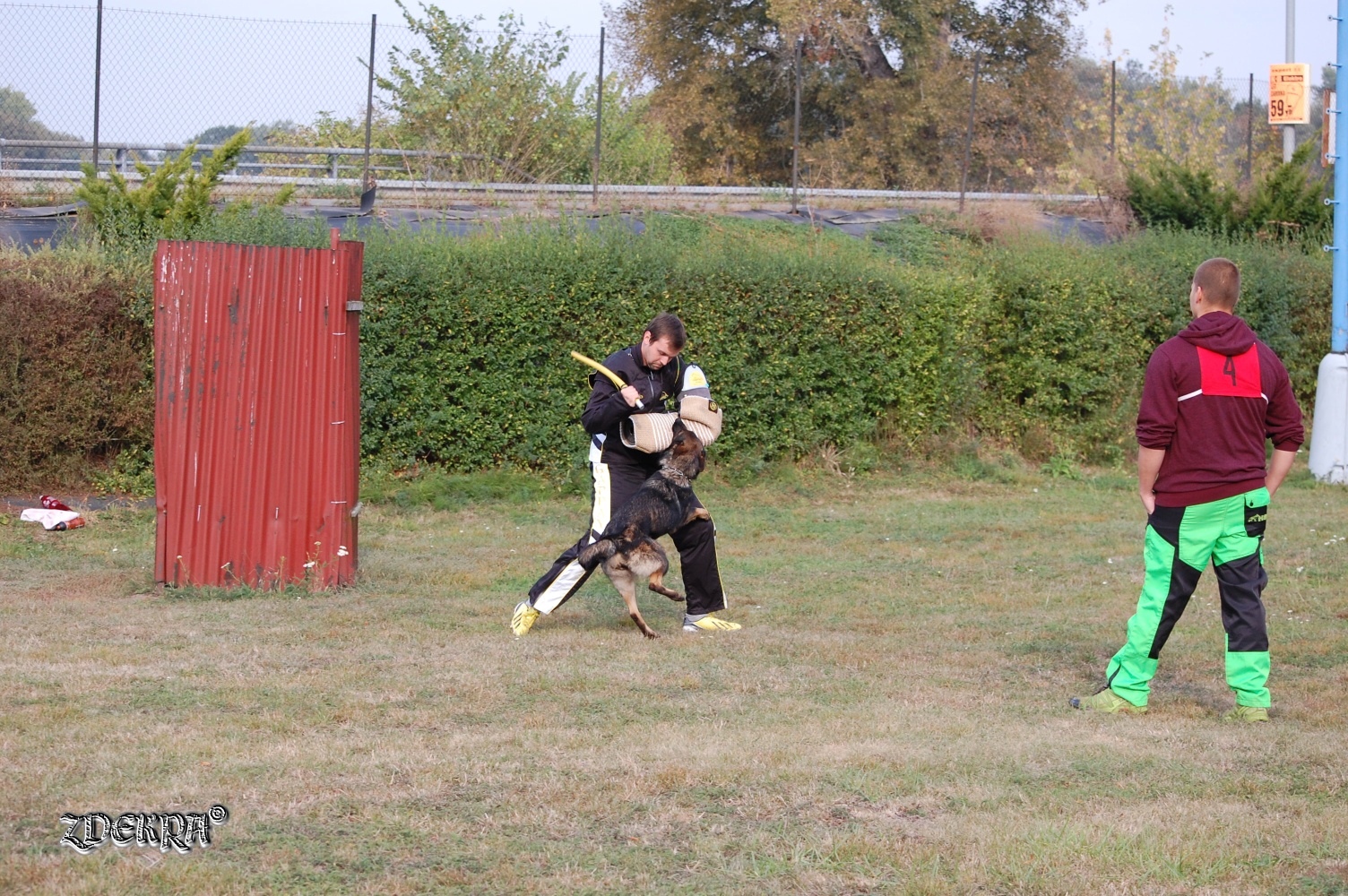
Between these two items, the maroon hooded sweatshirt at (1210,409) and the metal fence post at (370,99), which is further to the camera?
the metal fence post at (370,99)

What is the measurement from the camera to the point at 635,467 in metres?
7.03

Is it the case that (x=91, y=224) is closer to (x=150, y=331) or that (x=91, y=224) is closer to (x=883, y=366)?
(x=150, y=331)

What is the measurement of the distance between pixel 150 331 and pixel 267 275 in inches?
171

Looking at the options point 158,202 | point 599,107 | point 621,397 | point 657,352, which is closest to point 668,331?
point 657,352

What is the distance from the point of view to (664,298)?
12.6 meters

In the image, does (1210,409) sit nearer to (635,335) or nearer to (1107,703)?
(1107,703)

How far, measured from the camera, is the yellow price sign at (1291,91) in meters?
16.4

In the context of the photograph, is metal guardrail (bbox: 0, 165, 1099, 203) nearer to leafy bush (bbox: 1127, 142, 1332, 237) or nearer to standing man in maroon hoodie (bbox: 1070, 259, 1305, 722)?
leafy bush (bbox: 1127, 142, 1332, 237)

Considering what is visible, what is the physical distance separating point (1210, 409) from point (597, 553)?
10.1 ft

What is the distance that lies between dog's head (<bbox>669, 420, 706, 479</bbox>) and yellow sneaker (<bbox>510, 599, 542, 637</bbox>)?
1101 mm

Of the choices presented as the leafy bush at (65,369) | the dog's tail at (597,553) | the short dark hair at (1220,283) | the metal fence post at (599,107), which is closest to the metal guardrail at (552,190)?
the metal fence post at (599,107)

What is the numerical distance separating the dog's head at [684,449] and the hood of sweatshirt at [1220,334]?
261 cm

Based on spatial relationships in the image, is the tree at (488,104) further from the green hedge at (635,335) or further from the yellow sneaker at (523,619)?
the yellow sneaker at (523,619)

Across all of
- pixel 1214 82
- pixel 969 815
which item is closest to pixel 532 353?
pixel 969 815
